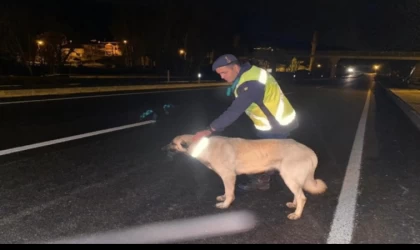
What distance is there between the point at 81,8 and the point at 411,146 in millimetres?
100131

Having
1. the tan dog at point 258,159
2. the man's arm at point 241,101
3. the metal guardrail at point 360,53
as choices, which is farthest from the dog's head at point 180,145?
the metal guardrail at point 360,53

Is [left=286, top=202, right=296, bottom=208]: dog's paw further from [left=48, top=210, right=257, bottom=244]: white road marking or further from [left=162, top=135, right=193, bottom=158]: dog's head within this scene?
[left=162, top=135, right=193, bottom=158]: dog's head

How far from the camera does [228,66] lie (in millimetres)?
4520

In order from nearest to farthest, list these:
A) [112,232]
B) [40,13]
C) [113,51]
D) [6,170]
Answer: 1. [112,232]
2. [6,170]
3. [40,13]
4. [113,51]

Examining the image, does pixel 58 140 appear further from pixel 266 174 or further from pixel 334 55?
pixel 334 55

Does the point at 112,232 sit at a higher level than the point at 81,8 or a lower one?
lower

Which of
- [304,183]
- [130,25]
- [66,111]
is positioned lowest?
[66,111]

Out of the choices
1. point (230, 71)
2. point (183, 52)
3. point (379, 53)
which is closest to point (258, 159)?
point (230, 71)

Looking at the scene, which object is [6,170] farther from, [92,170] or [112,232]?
[112,232]

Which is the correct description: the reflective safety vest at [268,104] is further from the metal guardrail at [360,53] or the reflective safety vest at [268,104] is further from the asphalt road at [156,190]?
the metal guardrail at [360,53]

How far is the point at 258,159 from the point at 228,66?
117cm

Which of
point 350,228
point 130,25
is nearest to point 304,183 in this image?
point 350,228

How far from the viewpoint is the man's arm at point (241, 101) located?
4.48 m

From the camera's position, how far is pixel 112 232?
369 cm
